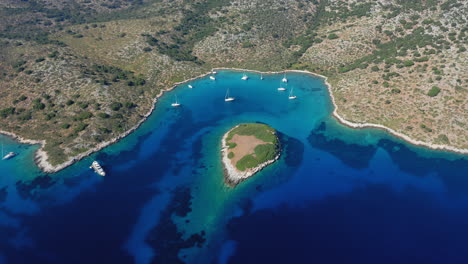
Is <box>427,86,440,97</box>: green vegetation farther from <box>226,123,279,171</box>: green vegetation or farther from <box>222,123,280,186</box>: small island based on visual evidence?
<box>226,123,279,171</box>: green vegetation

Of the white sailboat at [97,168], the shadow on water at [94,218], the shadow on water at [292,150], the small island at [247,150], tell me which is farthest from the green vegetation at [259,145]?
the white sailboat at [97,168]

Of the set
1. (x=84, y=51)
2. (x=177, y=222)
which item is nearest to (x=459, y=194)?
(x=177, y=222)

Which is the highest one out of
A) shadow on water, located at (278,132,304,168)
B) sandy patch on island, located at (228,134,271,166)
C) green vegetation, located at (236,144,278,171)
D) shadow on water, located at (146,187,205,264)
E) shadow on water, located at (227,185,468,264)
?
sandy patch on island, located at (228,134,271,166)

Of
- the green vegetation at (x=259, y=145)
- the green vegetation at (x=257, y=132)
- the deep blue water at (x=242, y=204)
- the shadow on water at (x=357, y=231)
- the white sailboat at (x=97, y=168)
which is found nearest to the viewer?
the shadow on water at (x=357, y=231)

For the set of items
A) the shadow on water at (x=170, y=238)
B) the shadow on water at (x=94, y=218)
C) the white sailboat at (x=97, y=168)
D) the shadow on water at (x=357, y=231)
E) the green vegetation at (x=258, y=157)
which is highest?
the white sailboat at (x=97, y=168)

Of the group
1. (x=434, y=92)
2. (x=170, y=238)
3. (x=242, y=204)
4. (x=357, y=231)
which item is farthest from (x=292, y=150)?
(x=434, y=92)

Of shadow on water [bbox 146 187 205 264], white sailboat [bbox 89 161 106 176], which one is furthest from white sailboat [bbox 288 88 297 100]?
white sailboat [bbox 89 161 106 176]

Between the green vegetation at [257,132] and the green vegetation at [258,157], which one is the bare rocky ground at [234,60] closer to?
the green vegetation at [257,132]
